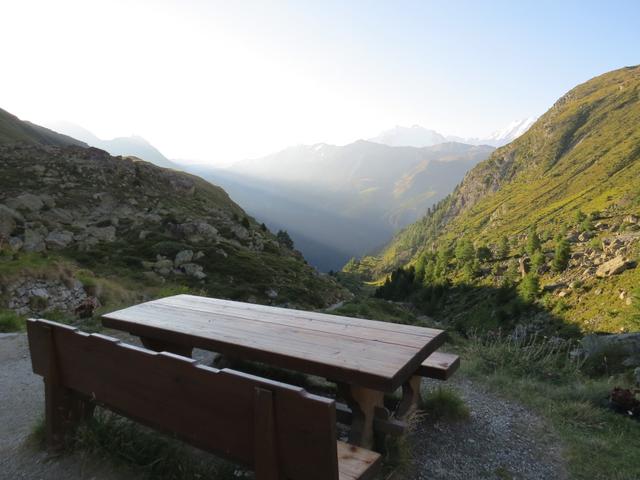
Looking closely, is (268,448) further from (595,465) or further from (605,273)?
(605,273)

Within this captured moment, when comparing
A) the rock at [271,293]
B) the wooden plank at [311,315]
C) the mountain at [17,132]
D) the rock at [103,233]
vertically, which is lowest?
the rock at [271,293]

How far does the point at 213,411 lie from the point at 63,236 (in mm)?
21589

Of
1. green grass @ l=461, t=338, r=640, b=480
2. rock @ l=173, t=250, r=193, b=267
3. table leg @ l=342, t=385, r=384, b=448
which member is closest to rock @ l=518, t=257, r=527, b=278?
rock @ l=173, t=250, r=193, b=267

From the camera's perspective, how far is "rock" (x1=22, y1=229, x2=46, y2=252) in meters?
18.2

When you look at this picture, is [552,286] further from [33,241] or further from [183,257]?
[33,241]

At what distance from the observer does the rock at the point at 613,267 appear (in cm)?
5119

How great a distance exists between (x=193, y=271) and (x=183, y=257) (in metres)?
1.43

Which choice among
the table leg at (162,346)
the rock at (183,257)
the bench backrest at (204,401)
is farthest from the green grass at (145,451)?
the rock at (183,257)

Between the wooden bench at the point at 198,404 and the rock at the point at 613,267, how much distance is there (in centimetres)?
6026

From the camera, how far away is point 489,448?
429cm

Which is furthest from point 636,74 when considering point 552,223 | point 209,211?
point 209,211

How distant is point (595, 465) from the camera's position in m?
3.94

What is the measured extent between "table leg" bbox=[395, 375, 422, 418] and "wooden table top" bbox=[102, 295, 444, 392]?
0.69 m

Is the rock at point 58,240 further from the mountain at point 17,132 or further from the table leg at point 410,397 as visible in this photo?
the mountain at point 17,132
